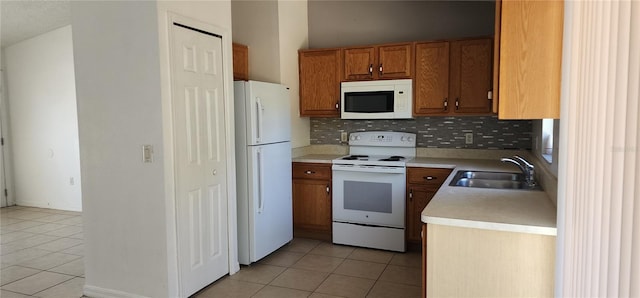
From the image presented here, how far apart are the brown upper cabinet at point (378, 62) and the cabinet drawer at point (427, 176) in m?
0.93

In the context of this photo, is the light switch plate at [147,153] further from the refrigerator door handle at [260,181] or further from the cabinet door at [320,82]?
the cabinet door at [320,82]

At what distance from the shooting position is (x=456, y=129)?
164 inches

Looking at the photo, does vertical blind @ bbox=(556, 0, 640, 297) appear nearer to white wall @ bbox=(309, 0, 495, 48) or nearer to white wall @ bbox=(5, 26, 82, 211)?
white wall @ bbox=(309, 0, 495, 48)

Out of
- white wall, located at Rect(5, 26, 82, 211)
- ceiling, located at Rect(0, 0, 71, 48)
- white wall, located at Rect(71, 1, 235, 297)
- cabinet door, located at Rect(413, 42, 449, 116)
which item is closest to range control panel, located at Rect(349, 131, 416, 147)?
cabinet door, located at Rect(413, 42, 449, 116)

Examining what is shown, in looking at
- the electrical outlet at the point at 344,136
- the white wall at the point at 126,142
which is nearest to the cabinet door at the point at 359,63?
the electrical outlet at the point at 344,136

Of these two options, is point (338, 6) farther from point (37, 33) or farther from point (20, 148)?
point (20, 148)

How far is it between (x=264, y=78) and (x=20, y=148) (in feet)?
14.6

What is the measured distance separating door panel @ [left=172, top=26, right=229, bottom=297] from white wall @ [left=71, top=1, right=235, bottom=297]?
0.31ft

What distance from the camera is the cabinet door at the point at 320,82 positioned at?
4295mm

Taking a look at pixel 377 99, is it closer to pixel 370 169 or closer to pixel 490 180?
pixel 370 169

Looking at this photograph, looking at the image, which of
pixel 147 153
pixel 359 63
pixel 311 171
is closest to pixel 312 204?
pixel 311 171

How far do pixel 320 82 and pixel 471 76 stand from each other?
1502mm

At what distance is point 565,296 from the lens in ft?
5.05

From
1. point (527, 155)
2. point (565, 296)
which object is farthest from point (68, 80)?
point (565, 296)
